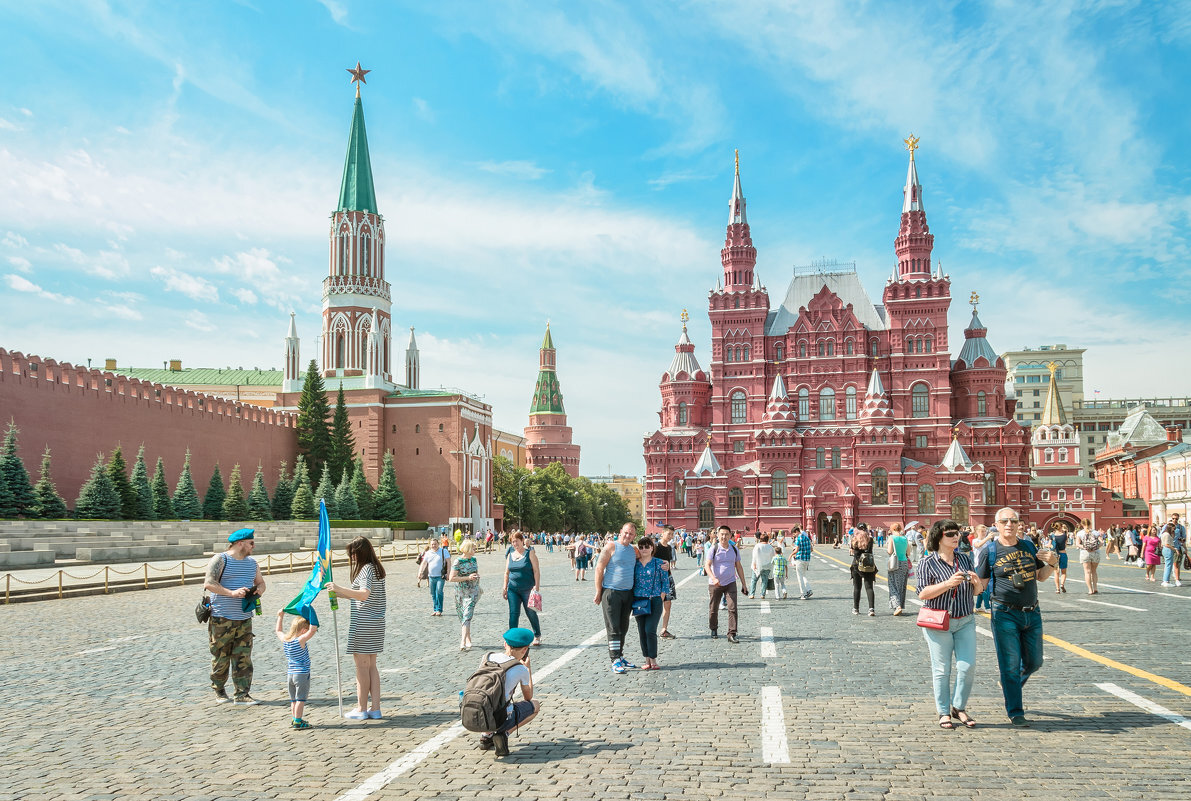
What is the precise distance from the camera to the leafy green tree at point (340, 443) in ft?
214

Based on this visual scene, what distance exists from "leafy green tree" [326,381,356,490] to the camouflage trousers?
56.7 meters

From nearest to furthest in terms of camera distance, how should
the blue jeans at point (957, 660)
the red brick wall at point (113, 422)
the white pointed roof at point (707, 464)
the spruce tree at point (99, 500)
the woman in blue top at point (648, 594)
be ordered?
1. the blue jeans at point (957, 660)
2. the woman in blue top at point (648, 594)
3. the spruce tree at point (99, 500)
4. the red brick wall at point (113, 422)
5. the white pointed roof at point (707, 464)

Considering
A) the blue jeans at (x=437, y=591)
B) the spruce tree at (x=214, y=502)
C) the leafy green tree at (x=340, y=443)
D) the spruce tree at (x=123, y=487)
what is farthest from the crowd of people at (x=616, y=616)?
the leafy green tree at (x=340, y=443)

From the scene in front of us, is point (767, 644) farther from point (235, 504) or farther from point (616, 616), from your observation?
point (235, 504)

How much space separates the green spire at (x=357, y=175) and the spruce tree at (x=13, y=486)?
146 ft

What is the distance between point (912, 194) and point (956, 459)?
2214 cm

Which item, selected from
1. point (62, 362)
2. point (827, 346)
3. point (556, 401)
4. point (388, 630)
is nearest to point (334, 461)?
point (62, 362)

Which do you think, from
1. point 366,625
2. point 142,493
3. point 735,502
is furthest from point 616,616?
point 735,502

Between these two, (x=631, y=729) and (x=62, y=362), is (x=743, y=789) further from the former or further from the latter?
(x=62, y=362)

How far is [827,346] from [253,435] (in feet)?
149

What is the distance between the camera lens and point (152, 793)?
5824 millimetres

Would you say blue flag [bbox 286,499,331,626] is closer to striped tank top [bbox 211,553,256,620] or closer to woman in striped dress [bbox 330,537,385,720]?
woman in striped dress [bbox 330,537,385,720]

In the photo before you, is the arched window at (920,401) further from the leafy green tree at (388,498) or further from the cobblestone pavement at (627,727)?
the cobblestone pavement at (627,727)

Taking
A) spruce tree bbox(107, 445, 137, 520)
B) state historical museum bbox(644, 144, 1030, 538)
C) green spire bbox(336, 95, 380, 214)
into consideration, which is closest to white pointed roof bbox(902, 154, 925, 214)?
state historical museum bbox(644, 144, 1030, 538)
